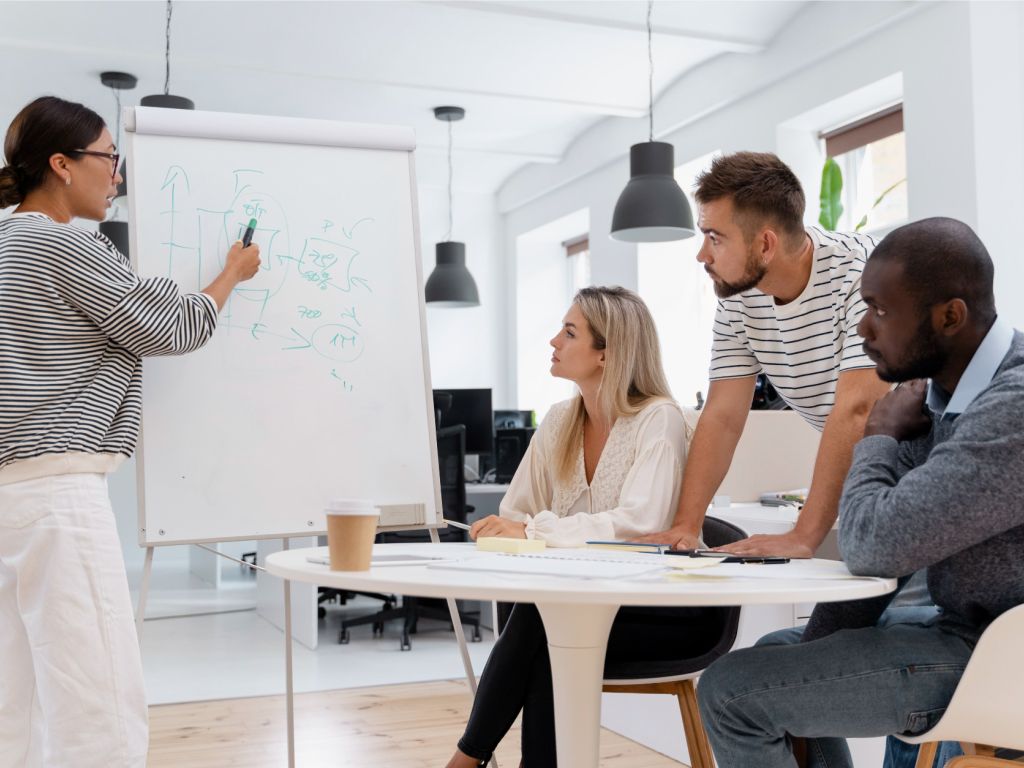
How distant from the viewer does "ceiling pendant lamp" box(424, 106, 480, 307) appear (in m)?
6.78

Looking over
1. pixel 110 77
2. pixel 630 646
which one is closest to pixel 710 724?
pixel 630 646

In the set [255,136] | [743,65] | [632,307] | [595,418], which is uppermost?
[743,65]

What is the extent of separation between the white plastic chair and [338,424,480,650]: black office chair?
345cm

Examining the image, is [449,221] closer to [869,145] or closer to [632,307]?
[869,145]

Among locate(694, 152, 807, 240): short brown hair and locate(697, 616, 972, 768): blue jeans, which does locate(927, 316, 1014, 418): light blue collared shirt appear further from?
locate(694, 152, 807, 240): short brown hair

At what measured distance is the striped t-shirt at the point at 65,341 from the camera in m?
1.83

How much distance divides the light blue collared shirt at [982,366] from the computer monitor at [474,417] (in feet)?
13.2

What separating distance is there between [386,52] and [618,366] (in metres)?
3.96

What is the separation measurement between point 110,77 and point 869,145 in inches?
171

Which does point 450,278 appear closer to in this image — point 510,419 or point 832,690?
point 510,419

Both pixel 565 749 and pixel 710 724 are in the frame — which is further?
pixel 565 749

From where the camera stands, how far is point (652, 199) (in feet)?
15.2

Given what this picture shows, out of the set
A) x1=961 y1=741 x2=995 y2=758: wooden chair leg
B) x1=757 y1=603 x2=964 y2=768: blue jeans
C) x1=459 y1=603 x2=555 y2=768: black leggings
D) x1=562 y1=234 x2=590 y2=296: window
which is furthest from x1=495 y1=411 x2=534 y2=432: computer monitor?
x1=961 y1=741 x2=995 y2=758: wooden chair leg

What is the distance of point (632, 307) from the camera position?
2.38 m
